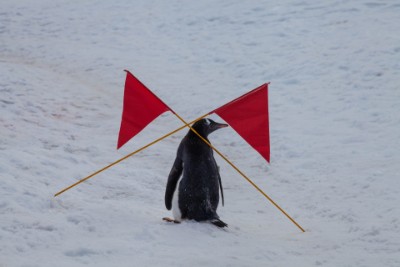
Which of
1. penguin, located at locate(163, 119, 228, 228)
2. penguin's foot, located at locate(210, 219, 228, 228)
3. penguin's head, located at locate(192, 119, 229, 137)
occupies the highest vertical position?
penguin's head, located at locate(192, 119, 229, 137)

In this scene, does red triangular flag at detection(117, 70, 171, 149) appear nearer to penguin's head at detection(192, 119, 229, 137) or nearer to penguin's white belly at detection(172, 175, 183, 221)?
penguin's head at detection(192, 119, 229, 137)

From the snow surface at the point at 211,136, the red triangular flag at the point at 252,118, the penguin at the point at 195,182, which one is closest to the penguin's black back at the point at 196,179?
the penguin at the point at 195,182

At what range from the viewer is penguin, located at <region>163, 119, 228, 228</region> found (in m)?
5.66

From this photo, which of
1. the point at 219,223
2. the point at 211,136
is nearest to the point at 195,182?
the point at 219,223

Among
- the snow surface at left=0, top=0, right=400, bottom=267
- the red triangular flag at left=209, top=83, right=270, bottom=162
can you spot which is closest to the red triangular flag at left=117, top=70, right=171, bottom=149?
the red triangular flag at left=209, top=83, right=270, bottom=162

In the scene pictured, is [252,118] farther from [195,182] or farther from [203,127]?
[195,182]

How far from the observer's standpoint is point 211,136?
10.5 m

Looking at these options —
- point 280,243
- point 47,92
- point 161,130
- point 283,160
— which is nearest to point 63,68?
point 47,92

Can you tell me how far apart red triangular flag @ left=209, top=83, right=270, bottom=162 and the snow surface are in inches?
35.3

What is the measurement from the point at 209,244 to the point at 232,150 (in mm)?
4769

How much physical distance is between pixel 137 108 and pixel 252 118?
112 centimetres

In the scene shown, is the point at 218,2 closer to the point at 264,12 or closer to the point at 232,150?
the point at 264,12

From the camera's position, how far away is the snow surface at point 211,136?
204 inches

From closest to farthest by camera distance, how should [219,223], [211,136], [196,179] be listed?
[219,223] < [196,179] < [211,136]
